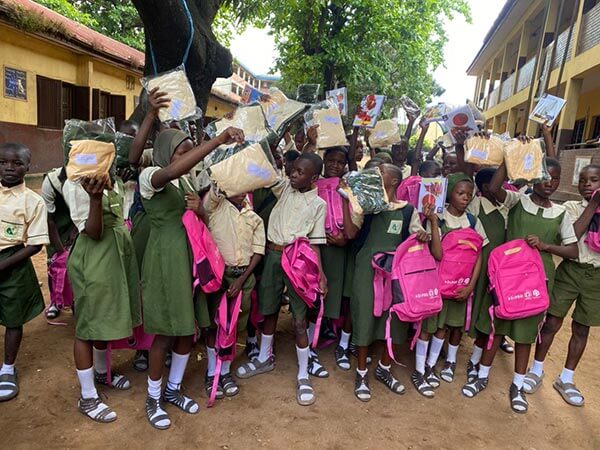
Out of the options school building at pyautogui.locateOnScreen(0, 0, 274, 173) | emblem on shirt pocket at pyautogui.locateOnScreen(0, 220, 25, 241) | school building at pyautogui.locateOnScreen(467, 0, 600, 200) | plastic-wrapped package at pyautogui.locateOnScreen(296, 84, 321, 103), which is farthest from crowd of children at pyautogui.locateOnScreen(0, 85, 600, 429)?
school building at pyautogui.locateOnScreen(0, 0, 274, 173)

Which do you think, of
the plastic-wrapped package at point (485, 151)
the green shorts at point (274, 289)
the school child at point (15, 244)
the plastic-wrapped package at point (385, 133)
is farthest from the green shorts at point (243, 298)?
the plastic-wrapped package at point (385, 133)

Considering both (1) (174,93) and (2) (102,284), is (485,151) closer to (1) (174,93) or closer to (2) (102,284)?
(1) (174,93)

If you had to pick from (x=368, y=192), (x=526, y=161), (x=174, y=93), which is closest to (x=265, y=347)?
(x=368, y=192)

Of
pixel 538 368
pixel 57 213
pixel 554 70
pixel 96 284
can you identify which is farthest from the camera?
pixel 554 70

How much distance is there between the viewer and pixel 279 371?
123 inches

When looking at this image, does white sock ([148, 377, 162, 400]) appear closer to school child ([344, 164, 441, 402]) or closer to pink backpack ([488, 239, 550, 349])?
school child ([344, 164, 441, 402])

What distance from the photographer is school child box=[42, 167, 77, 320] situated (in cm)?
306

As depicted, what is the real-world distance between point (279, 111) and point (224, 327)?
1444 millimetres

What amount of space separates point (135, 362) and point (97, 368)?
0.93ft

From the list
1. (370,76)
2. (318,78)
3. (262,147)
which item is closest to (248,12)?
(318,78)

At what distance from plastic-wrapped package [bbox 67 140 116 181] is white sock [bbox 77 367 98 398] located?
45.2 inches

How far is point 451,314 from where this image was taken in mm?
3049

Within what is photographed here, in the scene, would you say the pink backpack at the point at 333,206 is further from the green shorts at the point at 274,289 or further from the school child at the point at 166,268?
the school child at the point at 166,268

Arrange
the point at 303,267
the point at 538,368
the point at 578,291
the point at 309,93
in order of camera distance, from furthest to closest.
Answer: the point at 309,93 < the point at 538,368 < the point at 578,291 < the point at 303,267
